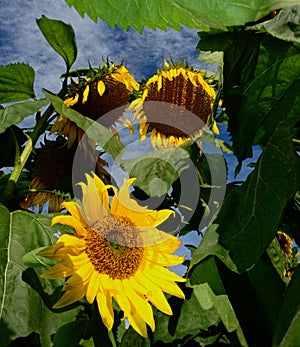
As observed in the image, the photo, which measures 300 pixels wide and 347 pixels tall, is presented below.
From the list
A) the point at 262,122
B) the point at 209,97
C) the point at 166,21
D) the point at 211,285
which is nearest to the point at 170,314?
the point at 211,285

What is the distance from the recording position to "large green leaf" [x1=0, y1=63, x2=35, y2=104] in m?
0.84

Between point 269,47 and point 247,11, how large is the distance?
223mm

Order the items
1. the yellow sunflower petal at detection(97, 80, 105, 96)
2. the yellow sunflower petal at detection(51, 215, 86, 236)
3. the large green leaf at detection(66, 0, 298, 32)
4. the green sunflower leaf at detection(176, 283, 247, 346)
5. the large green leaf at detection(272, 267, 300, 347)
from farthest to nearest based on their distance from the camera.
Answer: the yellow sunflower petal at detection(97, 80, 105, 96), the yellow sunflower petal at detection(51, 215, 86, 236), the green sunflower leaf at detection(176, 283, 247, 346), the large green leaf at detection(272, 267, 300, 347), the large green leaf at detection(66, 0, 298, 32)

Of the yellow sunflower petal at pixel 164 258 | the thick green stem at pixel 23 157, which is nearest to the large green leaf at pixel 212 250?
the yellow sunflower petal at pixel 164 258

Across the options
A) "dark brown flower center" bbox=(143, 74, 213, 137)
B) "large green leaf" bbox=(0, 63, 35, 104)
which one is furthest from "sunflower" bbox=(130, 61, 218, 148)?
"large green leaf" bbox=(0, 63, 35, 104)

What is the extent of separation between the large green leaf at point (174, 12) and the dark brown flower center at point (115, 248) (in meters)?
0.45

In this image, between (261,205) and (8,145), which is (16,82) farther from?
(261,205)

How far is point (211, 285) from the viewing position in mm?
496

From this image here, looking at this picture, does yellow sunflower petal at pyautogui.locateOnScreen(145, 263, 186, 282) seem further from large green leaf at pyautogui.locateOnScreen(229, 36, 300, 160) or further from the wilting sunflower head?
the wilting sunflower head

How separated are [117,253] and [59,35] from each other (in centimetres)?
32

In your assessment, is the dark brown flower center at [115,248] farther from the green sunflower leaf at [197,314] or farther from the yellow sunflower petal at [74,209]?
the green sunflower leaf at [197,314]

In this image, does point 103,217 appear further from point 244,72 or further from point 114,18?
point 114,18

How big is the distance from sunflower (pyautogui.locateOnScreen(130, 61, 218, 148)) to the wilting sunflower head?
6 centimetres

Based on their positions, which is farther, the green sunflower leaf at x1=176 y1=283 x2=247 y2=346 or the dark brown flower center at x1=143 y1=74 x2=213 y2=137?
the dark brown flower center at x1=143 y1=74 x2=213 y2=137
